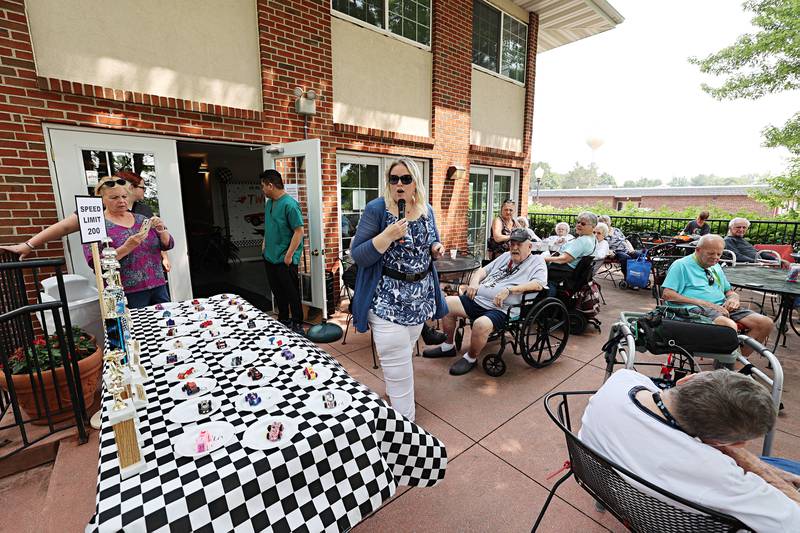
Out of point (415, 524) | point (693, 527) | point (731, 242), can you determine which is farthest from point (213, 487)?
point (731, 242)

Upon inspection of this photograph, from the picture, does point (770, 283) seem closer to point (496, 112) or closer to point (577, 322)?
point (577, 322)

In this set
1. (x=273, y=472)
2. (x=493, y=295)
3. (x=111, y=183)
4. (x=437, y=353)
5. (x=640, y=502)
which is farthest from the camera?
(x=437, y=353)

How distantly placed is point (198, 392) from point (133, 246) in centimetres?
162

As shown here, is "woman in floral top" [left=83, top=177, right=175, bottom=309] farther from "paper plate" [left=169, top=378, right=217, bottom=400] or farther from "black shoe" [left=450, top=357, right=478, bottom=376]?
"black shoe" [left=450, top=357, right=478, bottom=376]

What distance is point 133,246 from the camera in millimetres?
2412

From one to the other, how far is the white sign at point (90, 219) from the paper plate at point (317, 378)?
90 centimetres

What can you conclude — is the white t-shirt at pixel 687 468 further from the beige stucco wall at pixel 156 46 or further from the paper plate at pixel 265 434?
the beige stucco wall at pixel 156 46

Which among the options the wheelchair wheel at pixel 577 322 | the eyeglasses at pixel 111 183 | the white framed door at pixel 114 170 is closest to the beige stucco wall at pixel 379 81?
the white framed door at pixel 114 170

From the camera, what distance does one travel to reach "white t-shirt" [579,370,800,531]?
38.8 inches

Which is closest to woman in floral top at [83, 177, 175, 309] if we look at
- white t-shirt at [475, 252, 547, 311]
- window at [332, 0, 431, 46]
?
white t-shirt at [475, 252, 547, 311]

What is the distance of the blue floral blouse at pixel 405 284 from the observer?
2.04 meters

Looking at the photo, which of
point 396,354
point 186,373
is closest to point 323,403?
point 186,373

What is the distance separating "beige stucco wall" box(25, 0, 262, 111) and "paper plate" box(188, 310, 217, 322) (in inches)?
95.4

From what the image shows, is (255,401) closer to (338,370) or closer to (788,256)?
(338,370)
